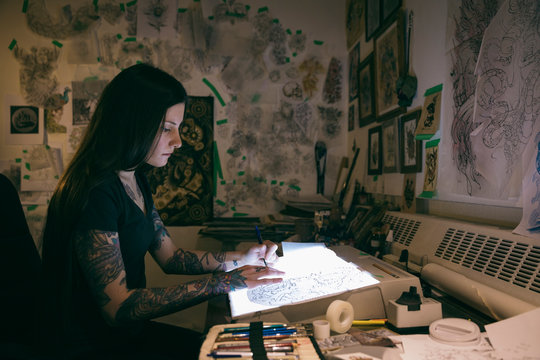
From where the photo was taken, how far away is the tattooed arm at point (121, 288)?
2.63 feet

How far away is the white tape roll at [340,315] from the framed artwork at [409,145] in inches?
28.8

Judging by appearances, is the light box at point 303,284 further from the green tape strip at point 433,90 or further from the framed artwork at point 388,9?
the framed artwork at point 388,9

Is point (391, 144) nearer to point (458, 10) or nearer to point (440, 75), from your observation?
point (440, 75)

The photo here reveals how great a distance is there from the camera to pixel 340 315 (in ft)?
2.23

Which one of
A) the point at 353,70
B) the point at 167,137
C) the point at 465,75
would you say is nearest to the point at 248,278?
the point at 167,137

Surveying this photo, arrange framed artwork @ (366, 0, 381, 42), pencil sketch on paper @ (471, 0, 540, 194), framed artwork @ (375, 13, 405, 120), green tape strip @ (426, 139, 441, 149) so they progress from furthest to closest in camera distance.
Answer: framed artwork @ (366, 0, 381, 42) → framed artwork @ (375, 13, 405, 120) → green tape strip @ (426, 139, 441, 149) → pencil sketch on paper @ (471, 0, 540, 194)

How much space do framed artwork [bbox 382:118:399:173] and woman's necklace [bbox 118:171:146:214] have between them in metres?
1.02

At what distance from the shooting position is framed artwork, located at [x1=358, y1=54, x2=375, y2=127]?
1667mm

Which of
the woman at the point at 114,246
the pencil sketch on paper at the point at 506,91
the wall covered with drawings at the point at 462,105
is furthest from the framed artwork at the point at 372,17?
the woman at the point at 114,246

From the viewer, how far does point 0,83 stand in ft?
6.34

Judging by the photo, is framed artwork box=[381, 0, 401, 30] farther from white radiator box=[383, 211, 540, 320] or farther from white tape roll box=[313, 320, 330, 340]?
white tape roll box=[313, 320, 330, 340]

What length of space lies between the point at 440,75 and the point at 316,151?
1.03 metres

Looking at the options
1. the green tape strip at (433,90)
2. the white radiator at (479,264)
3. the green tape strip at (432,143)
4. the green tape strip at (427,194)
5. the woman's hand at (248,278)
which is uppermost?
the green tape strip at (433,90)

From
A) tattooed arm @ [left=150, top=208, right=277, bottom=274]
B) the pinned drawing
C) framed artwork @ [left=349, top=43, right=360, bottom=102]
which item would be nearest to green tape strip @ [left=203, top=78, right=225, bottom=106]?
the pinned drawing
